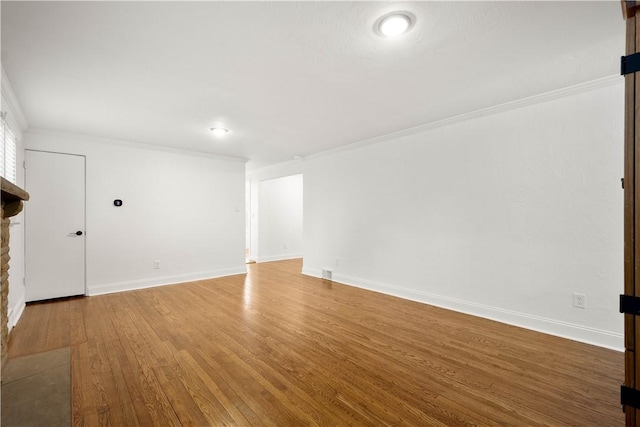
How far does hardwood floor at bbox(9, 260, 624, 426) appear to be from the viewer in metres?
1.78

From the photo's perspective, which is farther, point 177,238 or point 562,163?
point 177,238

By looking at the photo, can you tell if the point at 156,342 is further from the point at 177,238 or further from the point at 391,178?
the point at 391,178

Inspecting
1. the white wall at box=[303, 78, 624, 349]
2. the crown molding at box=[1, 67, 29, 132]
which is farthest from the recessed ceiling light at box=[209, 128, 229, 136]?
the white wall at box=[303, 78, 624, 349]

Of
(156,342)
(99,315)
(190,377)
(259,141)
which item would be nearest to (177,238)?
(99,315)

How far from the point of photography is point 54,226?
419cm

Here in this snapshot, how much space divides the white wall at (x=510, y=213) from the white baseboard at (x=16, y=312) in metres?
4.50

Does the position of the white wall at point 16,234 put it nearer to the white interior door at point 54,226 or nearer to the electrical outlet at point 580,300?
the white interior door at point 54,226

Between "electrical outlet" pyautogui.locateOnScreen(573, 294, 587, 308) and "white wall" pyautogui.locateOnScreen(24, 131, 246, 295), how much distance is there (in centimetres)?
542

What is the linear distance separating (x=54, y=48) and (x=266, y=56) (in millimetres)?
1583

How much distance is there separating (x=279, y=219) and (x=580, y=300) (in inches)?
255

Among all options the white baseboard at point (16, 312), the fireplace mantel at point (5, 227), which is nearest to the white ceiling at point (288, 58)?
the fireplace mantel at point (5, 227)

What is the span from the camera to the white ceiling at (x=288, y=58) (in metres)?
1.78

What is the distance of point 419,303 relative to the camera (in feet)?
13.1

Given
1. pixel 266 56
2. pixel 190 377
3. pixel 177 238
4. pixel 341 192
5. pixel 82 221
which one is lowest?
pixel 190 377
